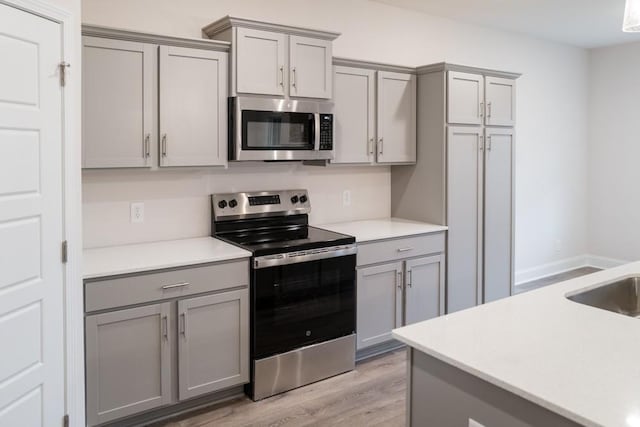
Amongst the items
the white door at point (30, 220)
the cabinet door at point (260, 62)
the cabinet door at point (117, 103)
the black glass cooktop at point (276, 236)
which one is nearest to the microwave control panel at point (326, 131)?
the cabinet door at point (260, 62)

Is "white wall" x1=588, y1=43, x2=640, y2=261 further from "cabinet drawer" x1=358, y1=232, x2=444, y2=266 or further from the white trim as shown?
the white trim

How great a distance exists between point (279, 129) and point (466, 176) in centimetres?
158

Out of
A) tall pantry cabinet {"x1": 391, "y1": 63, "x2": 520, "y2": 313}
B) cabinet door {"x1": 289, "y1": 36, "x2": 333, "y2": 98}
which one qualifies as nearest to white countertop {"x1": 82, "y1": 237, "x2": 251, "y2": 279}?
cabinet door {"x1": 289, "y1": 36, "x2": 333, "y2": 98}

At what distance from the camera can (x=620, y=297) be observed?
227 cm

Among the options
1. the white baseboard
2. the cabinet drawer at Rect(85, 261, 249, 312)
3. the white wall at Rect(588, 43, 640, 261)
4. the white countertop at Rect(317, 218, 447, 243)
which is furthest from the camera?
the white wall at Rect(588, 43, 640, 261)

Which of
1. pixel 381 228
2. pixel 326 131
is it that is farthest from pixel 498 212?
pixel 326 131

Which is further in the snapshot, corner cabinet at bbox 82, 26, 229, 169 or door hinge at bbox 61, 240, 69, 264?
corner cabinet at bbox 82, 26, 229, 169

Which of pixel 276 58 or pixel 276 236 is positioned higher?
pixel 276 58

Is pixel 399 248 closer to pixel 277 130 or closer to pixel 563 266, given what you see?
pixel 277 130

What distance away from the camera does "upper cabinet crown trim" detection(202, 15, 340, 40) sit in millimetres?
3043

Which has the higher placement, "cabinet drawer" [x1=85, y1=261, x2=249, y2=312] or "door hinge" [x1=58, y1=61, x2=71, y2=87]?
"door hinge" [x1=58, y1=61, x2=71, y2=87]

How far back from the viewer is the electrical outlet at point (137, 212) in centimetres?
315

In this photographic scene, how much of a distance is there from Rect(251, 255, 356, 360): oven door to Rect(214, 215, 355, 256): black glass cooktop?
0.11 meters

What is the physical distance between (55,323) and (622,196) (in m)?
6.13
